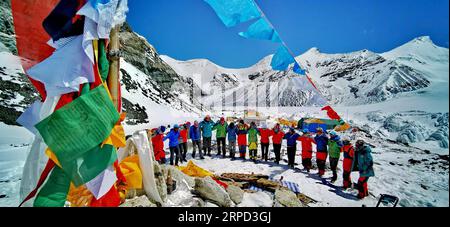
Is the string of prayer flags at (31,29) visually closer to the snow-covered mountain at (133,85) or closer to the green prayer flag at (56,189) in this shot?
the snow-covered mountain at (133,85)

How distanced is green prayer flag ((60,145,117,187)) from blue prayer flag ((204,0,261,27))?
2.40m

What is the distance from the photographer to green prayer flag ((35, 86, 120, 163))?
2.46 m

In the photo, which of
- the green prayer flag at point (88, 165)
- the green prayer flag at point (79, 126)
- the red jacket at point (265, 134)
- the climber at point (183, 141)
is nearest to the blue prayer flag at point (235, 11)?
the green prayer flag at point (79, 126)

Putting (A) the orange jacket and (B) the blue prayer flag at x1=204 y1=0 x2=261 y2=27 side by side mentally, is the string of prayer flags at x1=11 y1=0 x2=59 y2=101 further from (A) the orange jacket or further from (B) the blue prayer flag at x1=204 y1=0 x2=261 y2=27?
(A) the orange jacket

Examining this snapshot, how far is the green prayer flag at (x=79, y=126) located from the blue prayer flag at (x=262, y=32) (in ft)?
7.98

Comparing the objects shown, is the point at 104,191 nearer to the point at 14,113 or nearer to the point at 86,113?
the point at 86,113

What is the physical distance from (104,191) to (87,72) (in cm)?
142

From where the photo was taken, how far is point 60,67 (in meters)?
2.50

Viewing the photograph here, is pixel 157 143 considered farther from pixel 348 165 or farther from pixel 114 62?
pixel 348 165

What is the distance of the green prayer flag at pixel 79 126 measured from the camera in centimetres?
246

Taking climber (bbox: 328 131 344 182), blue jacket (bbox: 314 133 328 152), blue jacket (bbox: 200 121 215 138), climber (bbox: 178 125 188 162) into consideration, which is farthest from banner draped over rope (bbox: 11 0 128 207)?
blue jacket (bbox: 200 121 215 138)

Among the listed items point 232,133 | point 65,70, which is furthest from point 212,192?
point 232,133
